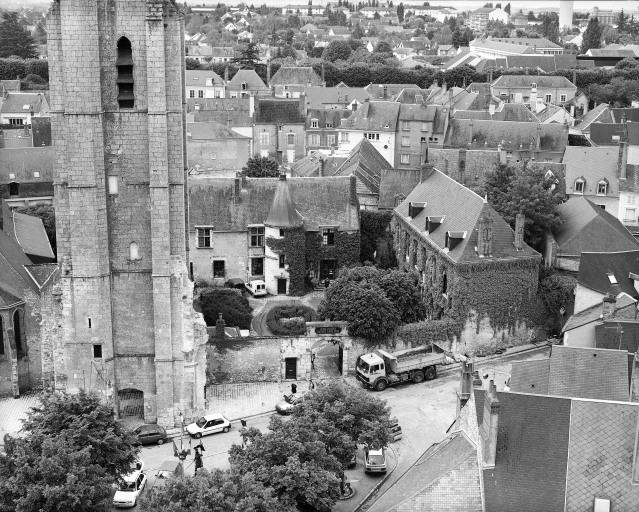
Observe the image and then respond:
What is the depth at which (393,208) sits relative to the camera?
229 ft

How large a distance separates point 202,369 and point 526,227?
26940 millimetres

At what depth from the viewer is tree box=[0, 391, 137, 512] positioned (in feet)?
100

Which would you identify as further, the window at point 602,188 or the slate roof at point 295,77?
the slate roof at point 295,77

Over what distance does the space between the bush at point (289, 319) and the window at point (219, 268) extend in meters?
6.39

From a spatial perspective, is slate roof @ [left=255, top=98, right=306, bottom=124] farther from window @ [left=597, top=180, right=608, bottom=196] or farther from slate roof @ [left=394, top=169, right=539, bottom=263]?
window @ [left=597, top=180, right=608, bottom=196]

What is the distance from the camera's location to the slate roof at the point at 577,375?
37531mm

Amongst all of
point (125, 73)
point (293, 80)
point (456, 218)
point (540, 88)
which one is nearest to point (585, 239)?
point (456, 218)

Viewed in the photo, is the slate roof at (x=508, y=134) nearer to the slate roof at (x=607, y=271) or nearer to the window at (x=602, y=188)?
the window at (x=602, y=188)

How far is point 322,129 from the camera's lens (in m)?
106

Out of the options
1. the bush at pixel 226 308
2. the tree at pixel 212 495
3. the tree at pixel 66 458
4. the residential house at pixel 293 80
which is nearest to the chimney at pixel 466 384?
the tree at pixel 212 495

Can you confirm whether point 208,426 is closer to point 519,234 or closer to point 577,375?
point 577,375

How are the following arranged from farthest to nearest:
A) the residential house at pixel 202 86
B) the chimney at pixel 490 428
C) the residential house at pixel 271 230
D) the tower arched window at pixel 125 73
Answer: the residential house at pixel 202 86
the residential house at pixel 271 230
the tower arched window at pixel 125 73
the chimney at pixel 490 428

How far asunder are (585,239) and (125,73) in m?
33.1

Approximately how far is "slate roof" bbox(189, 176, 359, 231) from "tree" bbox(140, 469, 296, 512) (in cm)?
3519
